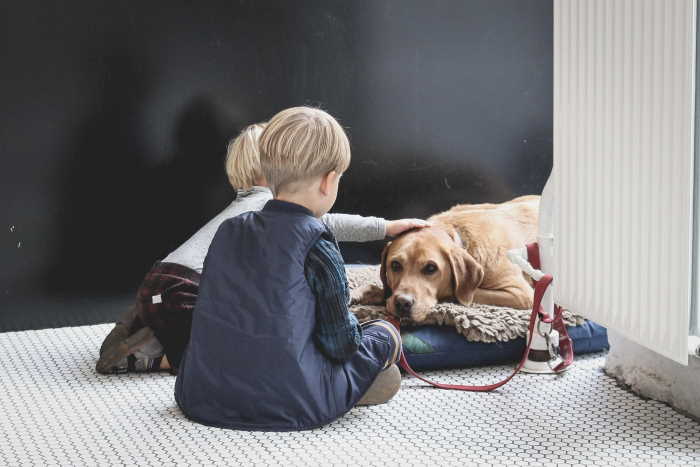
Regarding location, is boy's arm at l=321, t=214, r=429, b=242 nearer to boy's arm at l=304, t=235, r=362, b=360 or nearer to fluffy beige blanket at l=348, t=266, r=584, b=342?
fluffy beige blanket at l=348, t=266, r=584, b=342

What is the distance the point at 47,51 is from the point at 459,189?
5.88 feet

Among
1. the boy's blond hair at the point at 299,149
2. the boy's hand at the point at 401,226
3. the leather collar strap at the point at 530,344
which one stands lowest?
the leather collar strap at the point at 530,344

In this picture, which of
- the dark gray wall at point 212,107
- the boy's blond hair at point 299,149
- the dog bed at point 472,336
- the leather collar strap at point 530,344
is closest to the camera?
the boy's blond hair at point 299,149

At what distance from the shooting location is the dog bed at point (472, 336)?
2.52 m

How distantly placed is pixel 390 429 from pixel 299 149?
0.72 m

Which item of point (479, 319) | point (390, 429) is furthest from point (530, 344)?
point (390, 429)

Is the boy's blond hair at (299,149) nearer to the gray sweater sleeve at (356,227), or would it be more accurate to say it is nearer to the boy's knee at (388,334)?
the boy's knee at (388,334)

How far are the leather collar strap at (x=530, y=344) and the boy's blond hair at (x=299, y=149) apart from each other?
2.30ft

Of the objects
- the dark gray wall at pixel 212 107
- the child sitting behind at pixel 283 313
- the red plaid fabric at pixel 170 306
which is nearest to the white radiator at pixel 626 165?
the child sitting behind at pixel 283 313

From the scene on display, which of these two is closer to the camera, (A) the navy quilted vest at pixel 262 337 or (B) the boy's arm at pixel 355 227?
(A) the navy quilted vest at pixel 262 337

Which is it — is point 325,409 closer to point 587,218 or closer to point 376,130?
point 587,218

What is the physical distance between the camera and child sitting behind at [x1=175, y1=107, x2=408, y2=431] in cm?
196

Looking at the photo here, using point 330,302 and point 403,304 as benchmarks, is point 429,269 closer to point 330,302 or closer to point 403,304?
point 403,304

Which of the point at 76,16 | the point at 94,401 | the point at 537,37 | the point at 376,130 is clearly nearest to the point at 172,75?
the point at 76,16
